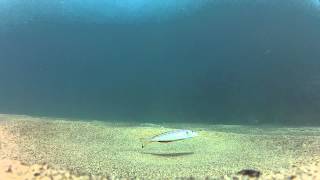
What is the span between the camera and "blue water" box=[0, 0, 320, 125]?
4746 millimetres

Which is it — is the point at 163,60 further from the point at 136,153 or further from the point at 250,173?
the point at 250,173

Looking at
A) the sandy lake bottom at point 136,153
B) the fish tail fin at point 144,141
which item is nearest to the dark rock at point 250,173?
the sandy lake bottom at point 136,153

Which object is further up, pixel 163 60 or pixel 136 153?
pixel 163 60

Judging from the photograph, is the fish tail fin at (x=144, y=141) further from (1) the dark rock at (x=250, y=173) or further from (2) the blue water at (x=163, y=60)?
(2) the blue water at (x=163, y=60)

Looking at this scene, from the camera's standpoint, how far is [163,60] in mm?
5035

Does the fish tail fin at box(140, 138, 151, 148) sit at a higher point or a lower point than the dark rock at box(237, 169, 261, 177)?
higher

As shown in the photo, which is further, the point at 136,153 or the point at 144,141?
the point at 144,141

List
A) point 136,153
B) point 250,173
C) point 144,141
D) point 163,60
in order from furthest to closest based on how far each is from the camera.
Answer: point 163,60, point 144,141, point 136,153, point 250,173

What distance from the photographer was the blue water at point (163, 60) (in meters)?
4.75

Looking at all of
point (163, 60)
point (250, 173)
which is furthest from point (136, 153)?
point (163, 60)

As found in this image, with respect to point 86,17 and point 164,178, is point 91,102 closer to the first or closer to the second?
point 86,17

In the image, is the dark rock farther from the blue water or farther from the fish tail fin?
the blue water

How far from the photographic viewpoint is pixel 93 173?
2.55m

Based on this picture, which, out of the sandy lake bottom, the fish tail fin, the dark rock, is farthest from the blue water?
the dark rock
